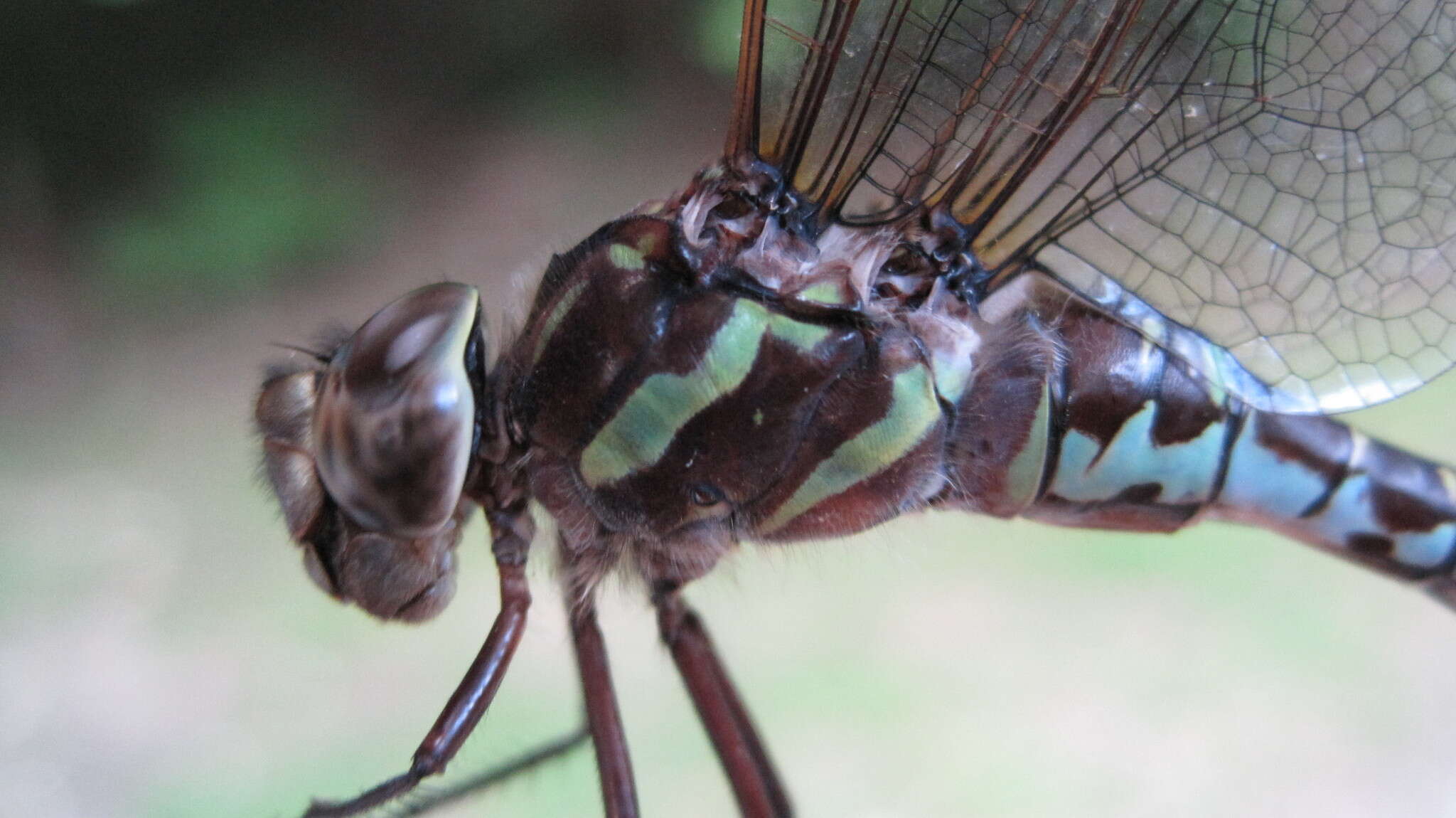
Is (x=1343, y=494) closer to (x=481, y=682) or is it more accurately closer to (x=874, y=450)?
(x=874, y=450)

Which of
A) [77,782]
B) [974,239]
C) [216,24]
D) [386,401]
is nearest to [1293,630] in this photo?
[974,239]

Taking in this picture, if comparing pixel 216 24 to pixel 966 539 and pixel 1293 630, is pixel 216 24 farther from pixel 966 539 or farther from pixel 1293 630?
pixel 1293 630

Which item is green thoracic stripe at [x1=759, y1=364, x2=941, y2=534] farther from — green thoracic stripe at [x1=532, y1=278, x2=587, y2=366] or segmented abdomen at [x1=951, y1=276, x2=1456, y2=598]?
green thoracic stripe at [x1=532, y1=278, x2=587, y2=366]

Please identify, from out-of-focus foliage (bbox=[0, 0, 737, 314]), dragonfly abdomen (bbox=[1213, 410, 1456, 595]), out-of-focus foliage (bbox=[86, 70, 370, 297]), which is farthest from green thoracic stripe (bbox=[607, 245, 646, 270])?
out-of-focus foliage (bbox=[86, 70, 370, 297])

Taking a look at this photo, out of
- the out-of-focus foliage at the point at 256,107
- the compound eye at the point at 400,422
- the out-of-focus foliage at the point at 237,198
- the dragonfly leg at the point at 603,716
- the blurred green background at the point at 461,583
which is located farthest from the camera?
the out-of-focus foliage at the point at 237,198

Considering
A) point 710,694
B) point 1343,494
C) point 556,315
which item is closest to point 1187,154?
point 1343,494

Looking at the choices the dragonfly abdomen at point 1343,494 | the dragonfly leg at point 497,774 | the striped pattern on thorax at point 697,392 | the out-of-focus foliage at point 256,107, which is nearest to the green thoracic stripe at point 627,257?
the striped pattern on thorax at point 697,392

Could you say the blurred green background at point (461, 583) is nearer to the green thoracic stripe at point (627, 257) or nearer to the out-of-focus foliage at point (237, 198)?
the out-of-focus foliage at point (237, 198)
